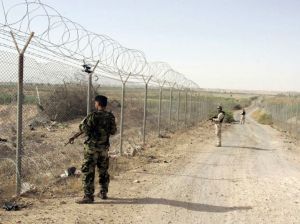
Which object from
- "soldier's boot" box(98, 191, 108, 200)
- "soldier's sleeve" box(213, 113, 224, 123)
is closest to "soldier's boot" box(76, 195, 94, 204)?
"soldier's boot" box(98, 191, 108, 200)

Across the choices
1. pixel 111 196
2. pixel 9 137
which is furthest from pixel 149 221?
pixel 9 137

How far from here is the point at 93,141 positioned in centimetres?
668

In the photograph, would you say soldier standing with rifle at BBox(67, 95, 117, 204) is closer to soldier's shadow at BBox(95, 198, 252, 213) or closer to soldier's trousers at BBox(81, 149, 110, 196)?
soldier's trousers at BBox(81, 149, 110, 196)

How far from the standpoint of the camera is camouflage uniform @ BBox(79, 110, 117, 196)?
6.61 metres

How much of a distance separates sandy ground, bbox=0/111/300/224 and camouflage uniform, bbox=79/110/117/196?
0.39 metres

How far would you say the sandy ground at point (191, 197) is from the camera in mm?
6090

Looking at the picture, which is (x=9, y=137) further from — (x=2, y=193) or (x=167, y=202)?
(x=167, y=202)

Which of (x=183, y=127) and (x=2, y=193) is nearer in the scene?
(x=2, y=193)

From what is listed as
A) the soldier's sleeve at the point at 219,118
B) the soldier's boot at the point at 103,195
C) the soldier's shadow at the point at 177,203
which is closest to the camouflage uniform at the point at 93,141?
the soldier's boot at the point at 103,195

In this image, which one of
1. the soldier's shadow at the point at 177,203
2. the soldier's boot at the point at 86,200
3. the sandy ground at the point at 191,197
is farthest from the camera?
the soldier's shadow at the point at 177,203

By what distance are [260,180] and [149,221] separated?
4.07 m

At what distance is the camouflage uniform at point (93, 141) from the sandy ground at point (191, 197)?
393 mm

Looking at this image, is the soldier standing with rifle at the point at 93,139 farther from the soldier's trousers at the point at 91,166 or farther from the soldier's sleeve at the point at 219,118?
the soldier's sleeve at the point at 219,118

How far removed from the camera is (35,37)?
6406mm
